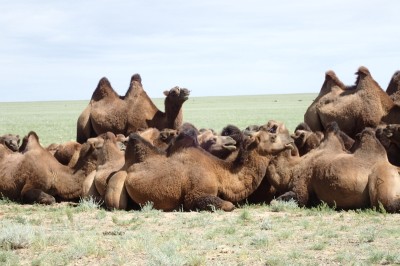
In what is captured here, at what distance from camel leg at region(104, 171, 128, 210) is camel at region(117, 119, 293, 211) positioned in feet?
0.34

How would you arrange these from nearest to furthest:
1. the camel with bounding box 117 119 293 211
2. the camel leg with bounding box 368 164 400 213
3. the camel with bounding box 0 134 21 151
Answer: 1. the camel leg with bounding box 368 164 400 213
2. the camel with bounding box 117 119 293 211
3. the camel with bounding box 0 134 21 151

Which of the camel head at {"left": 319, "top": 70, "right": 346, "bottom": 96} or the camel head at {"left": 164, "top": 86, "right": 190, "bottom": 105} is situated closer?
the camel head at {"left": 319, "top": 70, "right": 346, "bottom": 96}

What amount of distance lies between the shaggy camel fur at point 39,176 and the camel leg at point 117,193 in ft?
4.45

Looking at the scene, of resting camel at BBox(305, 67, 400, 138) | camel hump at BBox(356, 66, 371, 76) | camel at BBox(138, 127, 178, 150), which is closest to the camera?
camel at BBox(138, 127, 178, 150)

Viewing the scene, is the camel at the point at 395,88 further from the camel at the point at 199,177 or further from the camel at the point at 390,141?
the camel at the point at 199,177

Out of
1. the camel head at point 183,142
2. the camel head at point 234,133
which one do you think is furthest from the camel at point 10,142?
the camel head at point 183,142

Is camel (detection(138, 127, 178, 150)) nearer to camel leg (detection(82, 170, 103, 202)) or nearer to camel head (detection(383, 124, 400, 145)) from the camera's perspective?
camel leg (detection(82, 170, 103, 202))

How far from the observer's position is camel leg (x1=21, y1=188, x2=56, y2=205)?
11.0m

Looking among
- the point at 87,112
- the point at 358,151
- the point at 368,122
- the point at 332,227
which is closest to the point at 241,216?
the point at 332,227

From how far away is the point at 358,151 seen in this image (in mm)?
9789

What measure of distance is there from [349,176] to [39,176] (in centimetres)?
476

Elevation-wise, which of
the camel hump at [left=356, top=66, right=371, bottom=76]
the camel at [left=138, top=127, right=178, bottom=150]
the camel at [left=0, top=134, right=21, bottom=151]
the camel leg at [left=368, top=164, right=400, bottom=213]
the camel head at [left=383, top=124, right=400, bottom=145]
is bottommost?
the camel leg at [left=368, top=164, right=400, bottom=213]

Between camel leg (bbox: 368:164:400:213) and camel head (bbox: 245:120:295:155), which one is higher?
camel head (bbox: 245:120:295:155)

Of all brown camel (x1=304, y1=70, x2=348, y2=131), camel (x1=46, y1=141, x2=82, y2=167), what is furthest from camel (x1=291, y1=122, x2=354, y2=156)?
camel (x1=46, y1=141, x2=82, y2=167)
